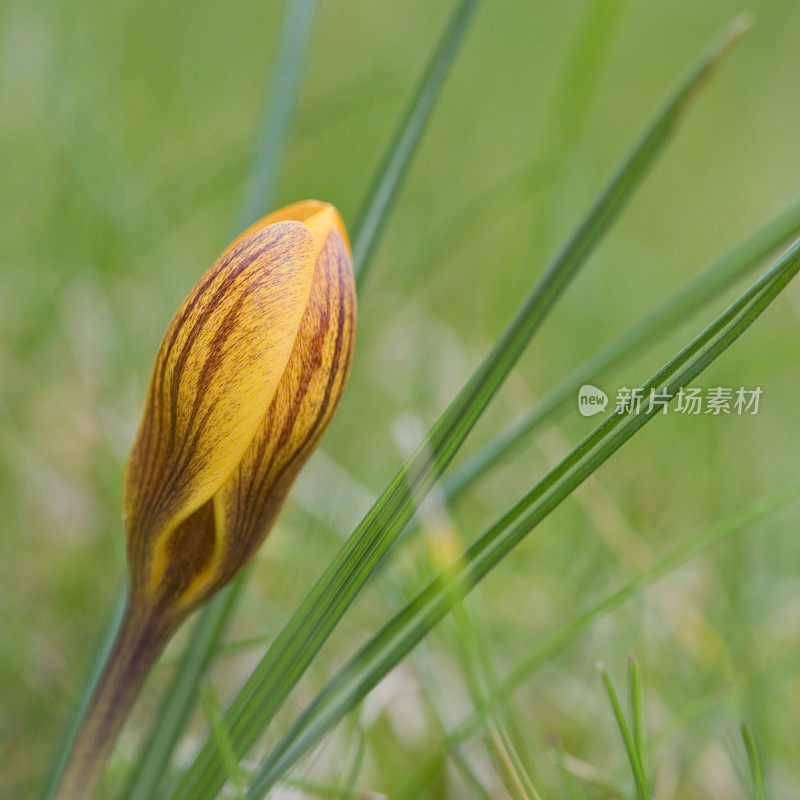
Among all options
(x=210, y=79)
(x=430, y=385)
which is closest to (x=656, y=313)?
(x=430, y=385)

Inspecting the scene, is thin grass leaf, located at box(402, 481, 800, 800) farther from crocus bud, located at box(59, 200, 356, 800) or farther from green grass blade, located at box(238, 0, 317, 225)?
green grass blade, located at box(238, 0, 317, 225)

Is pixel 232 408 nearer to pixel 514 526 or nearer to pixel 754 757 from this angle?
pixel 514 526

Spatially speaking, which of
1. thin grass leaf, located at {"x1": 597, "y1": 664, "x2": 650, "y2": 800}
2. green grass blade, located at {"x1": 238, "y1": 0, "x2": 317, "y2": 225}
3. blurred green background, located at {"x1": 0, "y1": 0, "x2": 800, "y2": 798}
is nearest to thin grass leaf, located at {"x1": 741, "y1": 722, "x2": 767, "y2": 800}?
thin grass leaf, located at {"x1": 597, "y1": 664, "x2": 650, "y2": 800}

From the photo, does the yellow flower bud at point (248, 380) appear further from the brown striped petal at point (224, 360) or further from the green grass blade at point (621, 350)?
the green grass blade at point (621, 350)


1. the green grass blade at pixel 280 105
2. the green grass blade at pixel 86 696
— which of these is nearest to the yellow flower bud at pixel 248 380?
the green grass blade at pixel 86 696

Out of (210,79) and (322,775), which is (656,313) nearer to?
(322,775)
